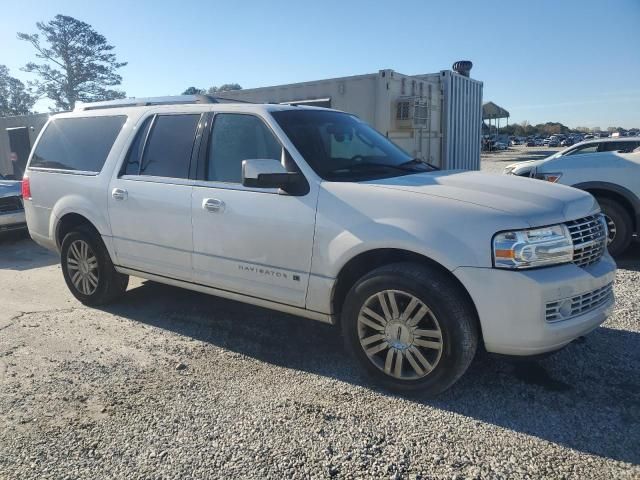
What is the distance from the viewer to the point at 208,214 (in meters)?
3.99

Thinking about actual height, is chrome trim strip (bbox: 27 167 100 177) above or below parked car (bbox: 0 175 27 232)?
above

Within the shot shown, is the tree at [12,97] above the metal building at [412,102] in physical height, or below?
above

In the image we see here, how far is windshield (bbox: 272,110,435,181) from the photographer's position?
3740 millimetres

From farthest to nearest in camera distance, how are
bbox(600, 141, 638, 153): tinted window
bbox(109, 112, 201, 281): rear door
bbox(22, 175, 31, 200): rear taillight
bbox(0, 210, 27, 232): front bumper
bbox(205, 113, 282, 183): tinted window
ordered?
bbox(600, 141, 638, 153): tinted window < bbox(0, 210, 27, 232): front bumper < bbox(22, 175, 31, 200): rear taillight < bbox(109, 112, 201, 281): rear door < bbox(205, 113, 282, 183): tinted window

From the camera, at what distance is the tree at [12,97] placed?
176ft

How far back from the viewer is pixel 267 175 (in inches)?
136

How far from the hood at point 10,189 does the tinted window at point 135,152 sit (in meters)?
5.35

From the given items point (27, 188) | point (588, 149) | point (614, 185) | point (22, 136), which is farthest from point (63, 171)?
point (22, 136)

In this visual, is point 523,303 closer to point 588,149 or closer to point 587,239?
point 587,239

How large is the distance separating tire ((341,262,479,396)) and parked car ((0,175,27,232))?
7.42 metres

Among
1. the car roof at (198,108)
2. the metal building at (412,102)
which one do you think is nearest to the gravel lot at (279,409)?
the car roof at (198,108)

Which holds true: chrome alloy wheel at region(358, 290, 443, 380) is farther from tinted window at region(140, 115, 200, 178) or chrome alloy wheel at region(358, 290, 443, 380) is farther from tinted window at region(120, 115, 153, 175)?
→ tinted window at region(120, 115, 153, 175)

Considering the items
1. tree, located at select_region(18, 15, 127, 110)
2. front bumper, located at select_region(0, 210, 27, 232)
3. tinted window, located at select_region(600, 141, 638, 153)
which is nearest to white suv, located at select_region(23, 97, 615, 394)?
front bumper, located at select_region(0, 210, 27, 232)

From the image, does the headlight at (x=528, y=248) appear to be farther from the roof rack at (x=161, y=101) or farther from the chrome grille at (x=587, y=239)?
the roof rack at (x=161, y=101)
